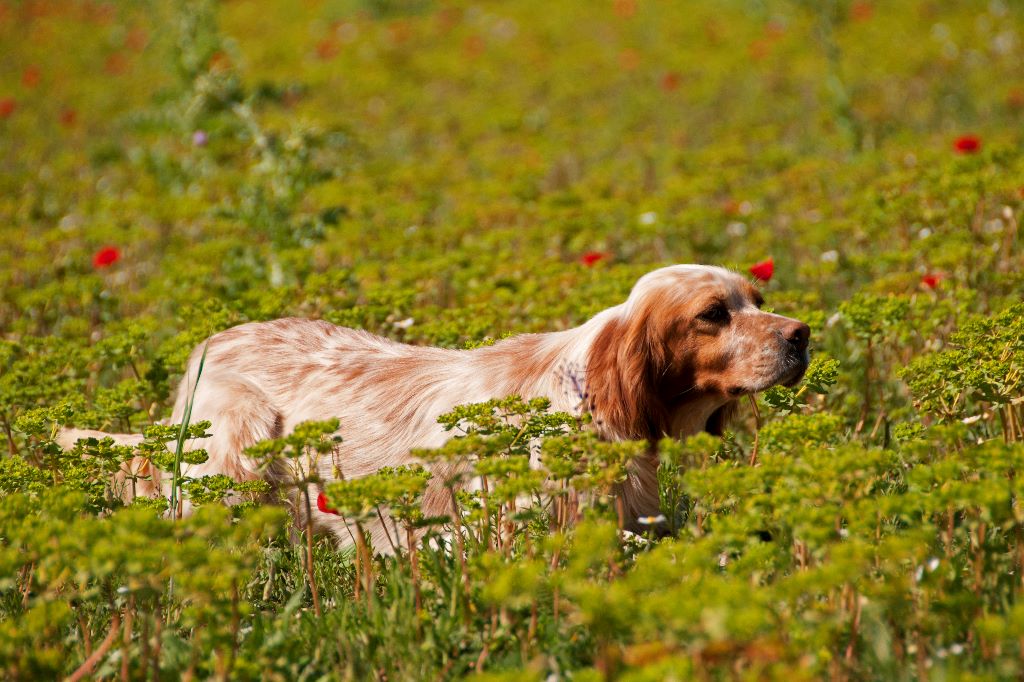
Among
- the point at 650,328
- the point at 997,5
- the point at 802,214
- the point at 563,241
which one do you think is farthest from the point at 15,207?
the point at 997,5

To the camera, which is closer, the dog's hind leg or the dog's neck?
the dog's neck

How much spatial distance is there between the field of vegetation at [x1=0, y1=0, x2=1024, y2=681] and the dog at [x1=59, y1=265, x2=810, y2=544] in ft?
0.54

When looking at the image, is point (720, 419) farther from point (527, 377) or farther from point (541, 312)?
point (541, 312)

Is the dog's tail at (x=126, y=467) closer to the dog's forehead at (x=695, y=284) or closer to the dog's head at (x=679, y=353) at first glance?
the dog's head at (x=679, y=353)

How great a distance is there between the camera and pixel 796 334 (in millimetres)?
3791

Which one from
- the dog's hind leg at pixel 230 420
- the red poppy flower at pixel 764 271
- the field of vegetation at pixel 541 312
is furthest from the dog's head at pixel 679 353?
the dog's hind leg at pixel 230 420

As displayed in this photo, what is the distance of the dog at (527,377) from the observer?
3.76m

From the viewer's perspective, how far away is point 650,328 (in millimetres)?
3750

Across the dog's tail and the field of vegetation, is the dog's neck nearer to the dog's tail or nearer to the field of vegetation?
the field of vegetation

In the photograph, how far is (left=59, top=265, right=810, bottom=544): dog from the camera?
12.3 ft

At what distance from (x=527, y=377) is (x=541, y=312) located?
122 centimetres

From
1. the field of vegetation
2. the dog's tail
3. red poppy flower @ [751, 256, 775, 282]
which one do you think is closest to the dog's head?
the field of vegetation

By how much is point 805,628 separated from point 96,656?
1.63 meters

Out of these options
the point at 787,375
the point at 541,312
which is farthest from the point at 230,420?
the point at 787,375
